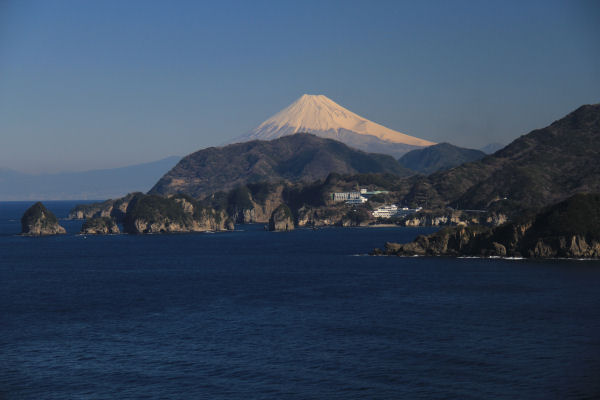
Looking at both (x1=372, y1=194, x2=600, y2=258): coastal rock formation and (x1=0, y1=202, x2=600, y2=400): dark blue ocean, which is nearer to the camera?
(x1=0, y1=202, x2=600, y2=400): dark blue ocean

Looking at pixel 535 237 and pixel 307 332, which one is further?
pixel 535 237

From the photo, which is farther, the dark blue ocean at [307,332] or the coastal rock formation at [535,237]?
the coastal rock formation at [535,237]

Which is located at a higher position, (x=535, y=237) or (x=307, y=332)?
(x=535, y=237)

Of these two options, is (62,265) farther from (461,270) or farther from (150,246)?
(461,270)

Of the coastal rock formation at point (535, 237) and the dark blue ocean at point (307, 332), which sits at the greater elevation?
the coastal rock formation at point (535, 237)
